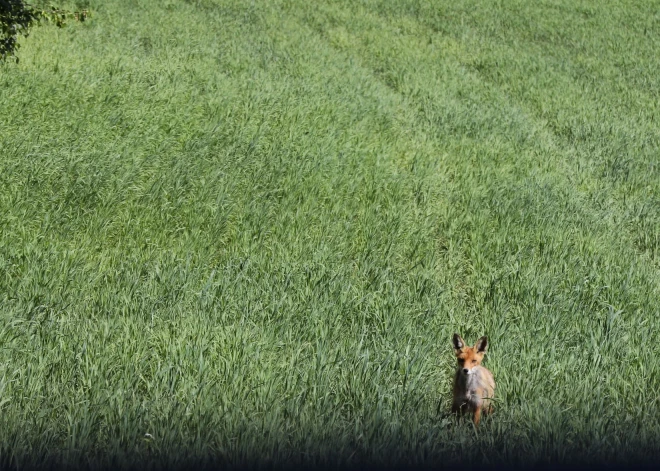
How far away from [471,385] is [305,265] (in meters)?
2.30

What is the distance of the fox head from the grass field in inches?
11.7

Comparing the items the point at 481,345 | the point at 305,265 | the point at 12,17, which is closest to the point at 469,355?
the point at 481,345

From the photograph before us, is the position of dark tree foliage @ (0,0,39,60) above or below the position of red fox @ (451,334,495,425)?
above

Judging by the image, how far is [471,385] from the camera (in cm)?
383

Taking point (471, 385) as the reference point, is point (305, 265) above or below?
above

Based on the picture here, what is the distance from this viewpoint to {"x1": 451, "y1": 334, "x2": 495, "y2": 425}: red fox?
12.5 feet

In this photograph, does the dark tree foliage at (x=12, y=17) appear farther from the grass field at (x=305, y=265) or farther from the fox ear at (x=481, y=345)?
the fox ear at (x=481, y=345)

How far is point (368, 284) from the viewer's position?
594cm

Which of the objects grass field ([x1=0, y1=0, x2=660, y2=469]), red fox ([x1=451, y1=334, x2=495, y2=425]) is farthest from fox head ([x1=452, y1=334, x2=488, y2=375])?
grass field ([x1=0, y1=0, x2=660, y2=469])

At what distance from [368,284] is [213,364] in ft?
6.29

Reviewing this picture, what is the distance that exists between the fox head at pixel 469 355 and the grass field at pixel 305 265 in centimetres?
30

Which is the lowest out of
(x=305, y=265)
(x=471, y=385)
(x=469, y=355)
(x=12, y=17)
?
(x=471, y=385)

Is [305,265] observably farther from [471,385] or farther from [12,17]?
[12,17]

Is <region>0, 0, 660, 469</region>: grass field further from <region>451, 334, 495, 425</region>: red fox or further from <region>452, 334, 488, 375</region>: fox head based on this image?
<region>452, 334, 488, 375</region>: fox head
